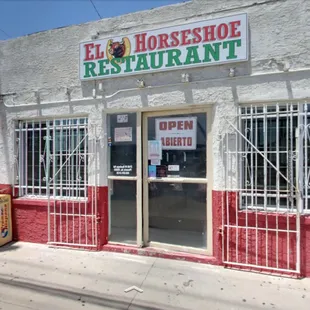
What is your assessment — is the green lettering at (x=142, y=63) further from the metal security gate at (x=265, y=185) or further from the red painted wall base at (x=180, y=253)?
the red painted wall base at (x=180, y=253)

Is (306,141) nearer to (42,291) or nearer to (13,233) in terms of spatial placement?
(42,291)

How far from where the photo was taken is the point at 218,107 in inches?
150

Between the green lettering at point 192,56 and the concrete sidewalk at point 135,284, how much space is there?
2976 mm

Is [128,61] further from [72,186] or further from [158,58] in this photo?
[72,186]

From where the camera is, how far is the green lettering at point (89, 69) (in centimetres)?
441

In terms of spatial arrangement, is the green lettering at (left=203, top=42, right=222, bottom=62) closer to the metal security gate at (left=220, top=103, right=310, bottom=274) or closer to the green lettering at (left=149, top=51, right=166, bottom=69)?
the green lettering at (left=149, top=51, right=166, bottom=69)

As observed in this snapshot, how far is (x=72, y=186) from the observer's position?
4.63 metres

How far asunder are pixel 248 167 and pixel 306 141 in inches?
31.7

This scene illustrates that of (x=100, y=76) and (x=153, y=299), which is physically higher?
(x=100, y=76)

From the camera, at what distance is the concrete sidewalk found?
296 centimetres

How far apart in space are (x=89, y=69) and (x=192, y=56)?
1.74m

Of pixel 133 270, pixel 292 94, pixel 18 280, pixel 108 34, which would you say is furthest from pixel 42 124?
pixel 292 94

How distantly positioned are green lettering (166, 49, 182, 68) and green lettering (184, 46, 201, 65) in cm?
12

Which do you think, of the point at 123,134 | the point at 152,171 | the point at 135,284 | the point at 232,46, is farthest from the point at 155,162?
the point at 232,46
